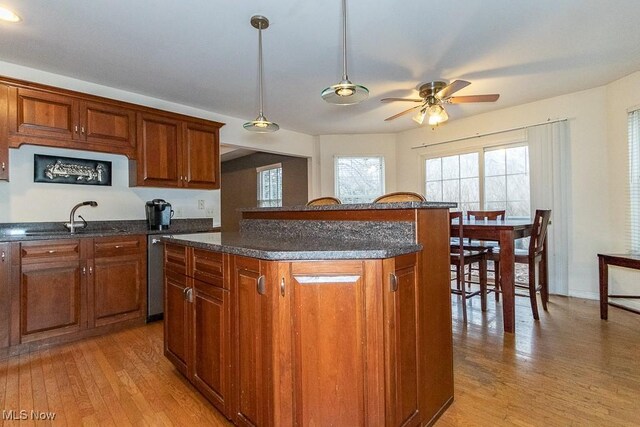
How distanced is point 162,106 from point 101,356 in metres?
2.68

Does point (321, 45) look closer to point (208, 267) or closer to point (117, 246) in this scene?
point (208, 267)

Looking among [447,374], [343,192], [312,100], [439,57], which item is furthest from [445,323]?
[343,192]

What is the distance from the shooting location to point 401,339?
135 centimetres

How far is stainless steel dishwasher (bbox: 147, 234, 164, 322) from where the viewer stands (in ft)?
10.0

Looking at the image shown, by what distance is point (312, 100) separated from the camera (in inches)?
150

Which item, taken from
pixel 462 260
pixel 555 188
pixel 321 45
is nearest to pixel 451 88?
pixel 321 45

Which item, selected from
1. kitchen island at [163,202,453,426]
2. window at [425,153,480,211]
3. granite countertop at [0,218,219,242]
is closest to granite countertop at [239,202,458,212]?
kitchen island at [163,202,453,426]

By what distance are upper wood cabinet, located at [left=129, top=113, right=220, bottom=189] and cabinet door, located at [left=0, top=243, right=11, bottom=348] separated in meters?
1.18

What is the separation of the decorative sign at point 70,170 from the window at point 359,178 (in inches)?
131

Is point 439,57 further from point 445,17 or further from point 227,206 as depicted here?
point 227,206

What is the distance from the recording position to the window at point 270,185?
6.47 m

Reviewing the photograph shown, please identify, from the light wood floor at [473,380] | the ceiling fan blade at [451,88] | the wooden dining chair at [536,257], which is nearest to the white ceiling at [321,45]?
the ceiling fan blade at [451,88]

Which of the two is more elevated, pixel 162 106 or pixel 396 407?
pixel 162 106

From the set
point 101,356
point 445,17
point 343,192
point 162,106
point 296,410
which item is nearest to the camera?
point 296,410
